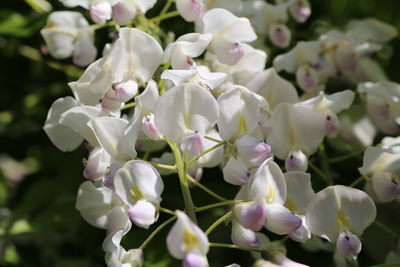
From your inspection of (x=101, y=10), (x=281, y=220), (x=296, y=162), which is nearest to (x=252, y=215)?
(x=281, y=220)

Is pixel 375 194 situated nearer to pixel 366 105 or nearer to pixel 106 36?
pixel 366 105

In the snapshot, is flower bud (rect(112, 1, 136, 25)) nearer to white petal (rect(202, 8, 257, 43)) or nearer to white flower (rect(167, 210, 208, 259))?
white petal (rect(202, 8, 257, 43))

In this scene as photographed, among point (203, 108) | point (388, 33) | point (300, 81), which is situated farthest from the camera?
point (388, 33)

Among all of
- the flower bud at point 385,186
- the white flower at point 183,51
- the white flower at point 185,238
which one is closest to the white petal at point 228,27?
the white flower at point 183,51

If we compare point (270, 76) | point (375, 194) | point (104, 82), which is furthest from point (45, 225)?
point (375, 194)

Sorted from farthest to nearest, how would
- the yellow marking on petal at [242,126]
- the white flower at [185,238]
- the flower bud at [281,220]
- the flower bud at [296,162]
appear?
1. the flower bud at [296,162]
2. the yellow marking on petal at [242,126]
3. the flower bud at [281,220]
4. the white flower at [185,238]

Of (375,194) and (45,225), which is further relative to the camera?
(45,225)

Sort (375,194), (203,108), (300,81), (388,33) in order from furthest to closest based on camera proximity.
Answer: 1. (388,33)
2. (300,81)
3. (375,194)
4. (203,108)

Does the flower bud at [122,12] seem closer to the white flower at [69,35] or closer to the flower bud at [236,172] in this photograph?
the white flower at [69,35]
